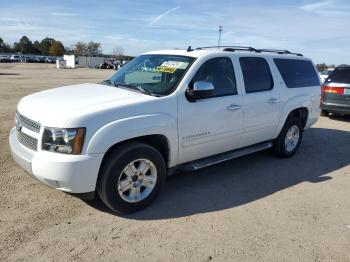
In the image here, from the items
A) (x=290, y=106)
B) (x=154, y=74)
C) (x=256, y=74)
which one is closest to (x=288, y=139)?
(x=290, y=106)

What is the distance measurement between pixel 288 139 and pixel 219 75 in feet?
7.65

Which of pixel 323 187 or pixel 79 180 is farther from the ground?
pixel 79 180

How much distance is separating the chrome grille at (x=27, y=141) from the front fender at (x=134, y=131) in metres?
0.64

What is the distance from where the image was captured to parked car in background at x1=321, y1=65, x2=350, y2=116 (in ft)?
34.2

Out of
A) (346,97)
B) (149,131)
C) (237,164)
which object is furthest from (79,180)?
(346,97)

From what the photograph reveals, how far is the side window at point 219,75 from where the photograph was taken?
194 inches

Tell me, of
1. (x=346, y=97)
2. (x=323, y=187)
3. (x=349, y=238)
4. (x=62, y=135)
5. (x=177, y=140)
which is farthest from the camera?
(x=346, y=97)

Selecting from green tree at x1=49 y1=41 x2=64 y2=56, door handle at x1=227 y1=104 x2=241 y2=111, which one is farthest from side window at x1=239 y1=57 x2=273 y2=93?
green tree at x1=49 y1=41 x2=64 y2=56

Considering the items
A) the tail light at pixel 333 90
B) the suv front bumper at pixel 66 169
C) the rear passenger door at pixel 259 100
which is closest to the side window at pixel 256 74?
the rear passenger door at pixel 259 100

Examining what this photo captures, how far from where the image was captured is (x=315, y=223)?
427cm

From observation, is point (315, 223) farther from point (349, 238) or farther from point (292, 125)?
point (292, 125)

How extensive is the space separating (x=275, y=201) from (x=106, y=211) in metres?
2.17

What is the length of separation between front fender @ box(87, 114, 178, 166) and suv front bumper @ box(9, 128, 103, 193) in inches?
5.3

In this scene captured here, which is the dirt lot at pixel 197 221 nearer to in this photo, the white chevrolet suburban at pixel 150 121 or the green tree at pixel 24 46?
the white chevrolet suburban at pixel 150 121
